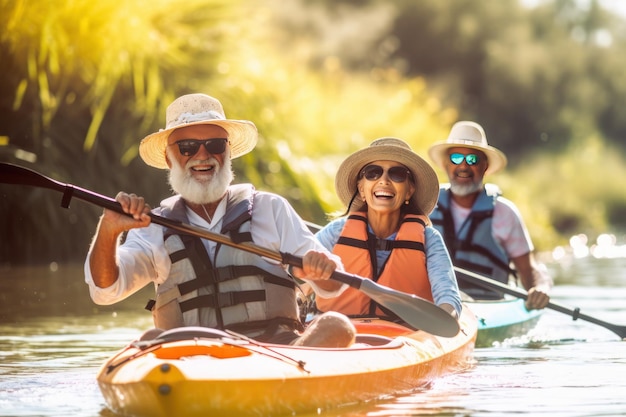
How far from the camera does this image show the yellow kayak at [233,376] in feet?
16.0

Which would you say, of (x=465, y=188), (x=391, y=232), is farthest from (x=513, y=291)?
(x=391, y=232)

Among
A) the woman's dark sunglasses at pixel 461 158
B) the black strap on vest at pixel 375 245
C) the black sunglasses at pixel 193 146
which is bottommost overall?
the black strap on vest at pixel 375 245

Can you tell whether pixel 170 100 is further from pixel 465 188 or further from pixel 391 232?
pixel 391 232

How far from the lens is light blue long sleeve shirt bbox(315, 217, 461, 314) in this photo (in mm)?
6488

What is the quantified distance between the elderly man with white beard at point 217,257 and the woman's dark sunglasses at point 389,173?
109cm

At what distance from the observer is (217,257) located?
5695 millimetres

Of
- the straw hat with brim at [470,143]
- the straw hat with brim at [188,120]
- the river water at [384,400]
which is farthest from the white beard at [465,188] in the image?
the straw hat with brim at [188,120]

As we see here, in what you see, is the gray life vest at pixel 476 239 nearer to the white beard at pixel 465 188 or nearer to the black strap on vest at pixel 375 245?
the white beard at pixel 465 188

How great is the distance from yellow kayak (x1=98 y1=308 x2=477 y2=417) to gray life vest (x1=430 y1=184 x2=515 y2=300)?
3.43m

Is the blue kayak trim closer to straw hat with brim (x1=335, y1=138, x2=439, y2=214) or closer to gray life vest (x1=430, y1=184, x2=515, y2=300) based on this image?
gray life vest (x1=430, y1=184, x2=515, y2=300)

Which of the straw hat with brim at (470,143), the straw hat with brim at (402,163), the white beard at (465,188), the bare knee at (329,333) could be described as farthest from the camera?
the straw hat with brim at (470,143)

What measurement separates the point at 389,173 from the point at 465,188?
7.76 feet

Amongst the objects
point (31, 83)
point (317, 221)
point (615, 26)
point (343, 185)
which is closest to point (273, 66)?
point (317, 221)

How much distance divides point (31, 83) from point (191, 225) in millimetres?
6755
